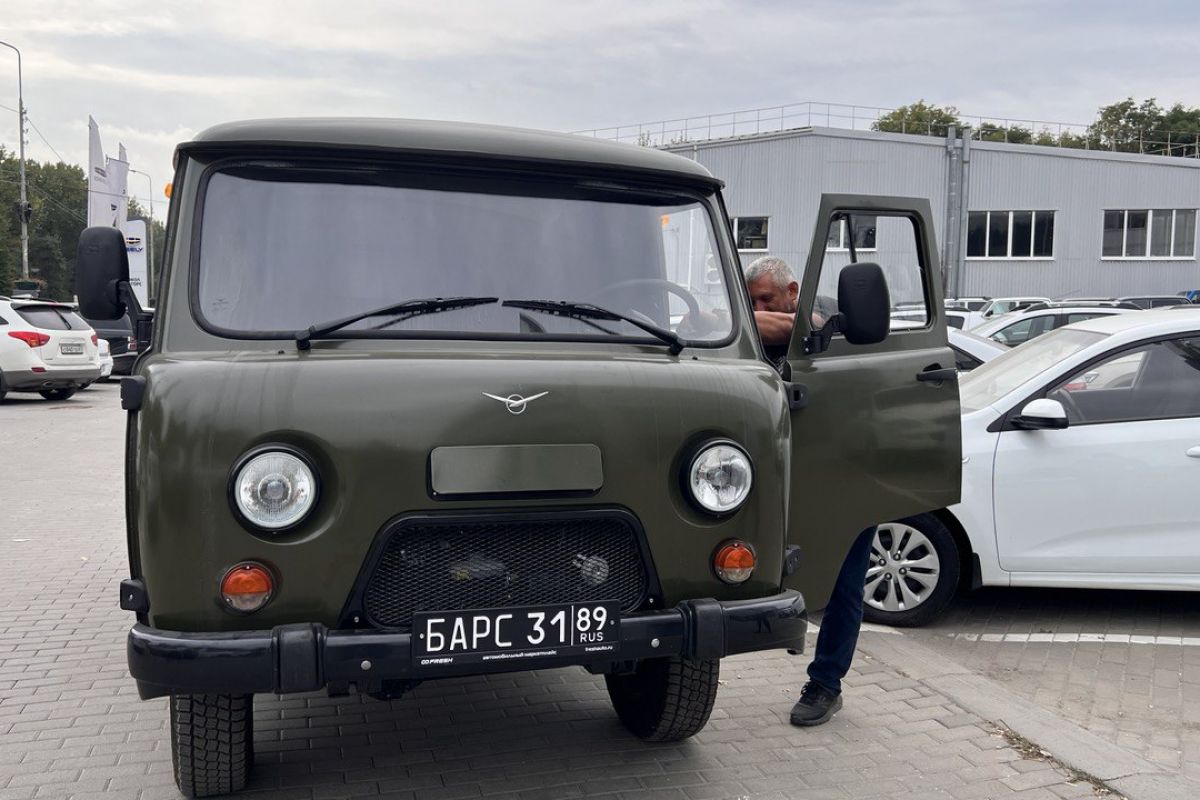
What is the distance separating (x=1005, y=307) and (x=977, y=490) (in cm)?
2740

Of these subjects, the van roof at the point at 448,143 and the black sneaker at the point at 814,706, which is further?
the black sneaker at the point at 814,706

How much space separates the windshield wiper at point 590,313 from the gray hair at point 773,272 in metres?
0.97

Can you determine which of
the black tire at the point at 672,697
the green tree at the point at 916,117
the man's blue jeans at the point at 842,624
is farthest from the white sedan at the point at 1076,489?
the green tree at the point at 916,117

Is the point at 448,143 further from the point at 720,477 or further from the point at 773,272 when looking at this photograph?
the point at 773,272

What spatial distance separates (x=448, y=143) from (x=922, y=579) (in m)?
3.70

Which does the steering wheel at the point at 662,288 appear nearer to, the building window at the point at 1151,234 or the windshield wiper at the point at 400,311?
the windshield wiper at the point at 400,311

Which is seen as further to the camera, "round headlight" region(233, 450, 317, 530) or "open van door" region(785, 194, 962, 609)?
"open van door" region(785, 194, 962, 609)

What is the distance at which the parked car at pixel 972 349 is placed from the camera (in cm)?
1052

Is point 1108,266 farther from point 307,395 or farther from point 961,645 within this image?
point 307,395

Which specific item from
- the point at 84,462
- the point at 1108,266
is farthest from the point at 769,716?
the point at 1108,266

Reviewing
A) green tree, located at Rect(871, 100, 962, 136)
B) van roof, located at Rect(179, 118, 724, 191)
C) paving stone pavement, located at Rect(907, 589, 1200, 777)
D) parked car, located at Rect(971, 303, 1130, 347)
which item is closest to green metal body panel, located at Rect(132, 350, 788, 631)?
van roof, located at Rect(179, 118, 724, 191)

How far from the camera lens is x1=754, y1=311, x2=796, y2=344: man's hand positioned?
475 centimetres

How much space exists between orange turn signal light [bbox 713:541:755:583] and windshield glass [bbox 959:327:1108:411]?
2926 mm

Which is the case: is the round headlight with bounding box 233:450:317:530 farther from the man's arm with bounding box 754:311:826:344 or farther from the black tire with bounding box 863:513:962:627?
the black tire with bounding box 863:513:962:627
